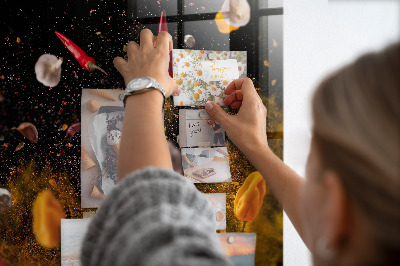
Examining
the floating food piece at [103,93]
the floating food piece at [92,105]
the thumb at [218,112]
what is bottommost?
the thumb at [218,112]

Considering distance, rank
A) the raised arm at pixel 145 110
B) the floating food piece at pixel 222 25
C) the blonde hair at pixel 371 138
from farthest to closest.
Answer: the floating food piece at pixel 222 25, the raised arm at pixel 145 110, the blonde hair at pixel 371 138

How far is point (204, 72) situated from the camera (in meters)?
0.78

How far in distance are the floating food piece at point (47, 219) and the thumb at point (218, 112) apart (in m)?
0.42

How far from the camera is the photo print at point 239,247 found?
0.79 meters

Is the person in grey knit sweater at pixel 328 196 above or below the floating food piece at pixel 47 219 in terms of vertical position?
above

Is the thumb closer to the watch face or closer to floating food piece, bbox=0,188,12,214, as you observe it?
the watch face

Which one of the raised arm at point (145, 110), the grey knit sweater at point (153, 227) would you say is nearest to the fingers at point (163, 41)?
the raised arm at point (145, 110)

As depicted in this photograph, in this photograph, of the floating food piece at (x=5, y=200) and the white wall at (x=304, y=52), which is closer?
the floating food piece at (x=5, y=200)

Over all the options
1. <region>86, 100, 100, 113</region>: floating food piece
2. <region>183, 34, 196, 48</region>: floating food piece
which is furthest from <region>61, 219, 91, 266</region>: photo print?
<region>183, 34, 196, 48</region>: floating food piece

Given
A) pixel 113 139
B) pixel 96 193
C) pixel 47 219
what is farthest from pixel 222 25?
pixel 47 219

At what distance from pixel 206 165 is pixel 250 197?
0.14m

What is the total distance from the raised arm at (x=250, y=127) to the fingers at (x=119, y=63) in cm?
22

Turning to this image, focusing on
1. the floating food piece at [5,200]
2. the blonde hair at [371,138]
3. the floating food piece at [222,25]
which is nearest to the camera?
the blonde hair at [371,138]

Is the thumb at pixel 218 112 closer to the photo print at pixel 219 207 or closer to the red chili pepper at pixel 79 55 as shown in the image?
the photo print at pixel 219 207
